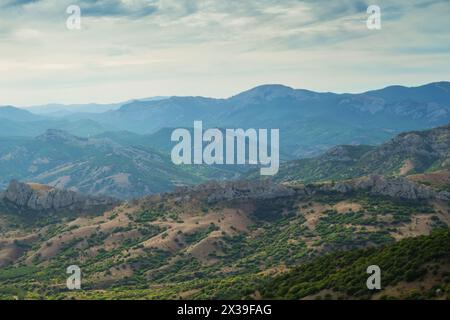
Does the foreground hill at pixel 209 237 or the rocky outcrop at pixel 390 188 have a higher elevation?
the rocky outcrop at pixel 390 188

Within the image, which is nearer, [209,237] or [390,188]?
[209,237]

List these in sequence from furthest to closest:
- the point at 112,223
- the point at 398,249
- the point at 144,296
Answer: the point at 112,223, the point at 144,296, the point at 398,249

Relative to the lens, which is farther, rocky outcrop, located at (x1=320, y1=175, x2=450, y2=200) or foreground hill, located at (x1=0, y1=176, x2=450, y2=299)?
rocky outcrop, located at (x1=320, y1=175, x2=450, y2=200)

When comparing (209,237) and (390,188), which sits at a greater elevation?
Result: (390,188)

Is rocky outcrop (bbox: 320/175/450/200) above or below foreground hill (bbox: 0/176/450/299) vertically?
above

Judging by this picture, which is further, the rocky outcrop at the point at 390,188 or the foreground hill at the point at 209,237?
the rocky outcrop at the point at 390,188

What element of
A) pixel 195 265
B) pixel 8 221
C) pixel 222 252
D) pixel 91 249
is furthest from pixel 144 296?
pixel 8 221
